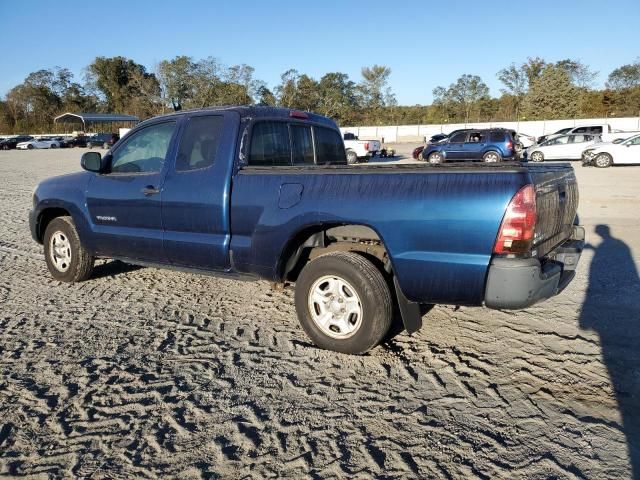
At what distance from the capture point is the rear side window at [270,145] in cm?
435

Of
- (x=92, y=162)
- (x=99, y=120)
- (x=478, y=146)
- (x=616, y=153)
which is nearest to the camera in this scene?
(x=92, y=162)

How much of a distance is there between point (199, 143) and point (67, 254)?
245cm

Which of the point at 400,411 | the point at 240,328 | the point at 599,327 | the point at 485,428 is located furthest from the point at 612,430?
the point at 240,328

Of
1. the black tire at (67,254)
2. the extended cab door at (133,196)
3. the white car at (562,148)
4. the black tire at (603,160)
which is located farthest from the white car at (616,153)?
the black tire at (67,254)

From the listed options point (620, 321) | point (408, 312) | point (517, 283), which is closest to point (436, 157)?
point (620, 321)

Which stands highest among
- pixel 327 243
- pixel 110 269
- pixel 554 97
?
pixel 554 97

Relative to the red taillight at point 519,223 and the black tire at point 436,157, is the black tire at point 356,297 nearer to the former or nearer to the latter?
the red taillight at point 519,223

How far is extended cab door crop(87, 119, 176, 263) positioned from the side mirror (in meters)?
0.10

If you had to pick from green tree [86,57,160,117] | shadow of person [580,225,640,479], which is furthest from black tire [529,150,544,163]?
green tree [86,57,160,117]

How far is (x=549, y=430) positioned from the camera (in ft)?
9.22

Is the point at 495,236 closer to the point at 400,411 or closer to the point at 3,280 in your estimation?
the point at 400,411

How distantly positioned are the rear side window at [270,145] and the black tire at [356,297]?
3.83 ft

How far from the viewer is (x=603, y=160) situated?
67.7 ft

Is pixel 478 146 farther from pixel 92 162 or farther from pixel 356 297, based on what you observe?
pixel 356 297
